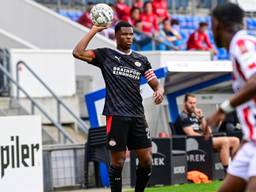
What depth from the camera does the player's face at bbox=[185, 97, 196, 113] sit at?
1436cm

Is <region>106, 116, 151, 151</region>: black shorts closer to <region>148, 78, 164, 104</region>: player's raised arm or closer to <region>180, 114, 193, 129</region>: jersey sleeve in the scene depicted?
<region>148, 78, 164, 104</region>: player's raised arm

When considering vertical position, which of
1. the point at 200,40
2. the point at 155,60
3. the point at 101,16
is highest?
the point at 200,40

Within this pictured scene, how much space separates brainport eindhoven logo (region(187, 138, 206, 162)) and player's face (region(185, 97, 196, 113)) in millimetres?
479

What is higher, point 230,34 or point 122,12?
point 122,12

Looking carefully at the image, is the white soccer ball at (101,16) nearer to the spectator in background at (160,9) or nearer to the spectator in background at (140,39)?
the spectator in background at (140,39)

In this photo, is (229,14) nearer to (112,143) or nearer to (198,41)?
(112,143)

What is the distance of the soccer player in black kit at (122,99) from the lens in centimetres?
1020

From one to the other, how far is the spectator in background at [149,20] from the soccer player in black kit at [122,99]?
1076cm

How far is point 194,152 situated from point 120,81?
4.48m

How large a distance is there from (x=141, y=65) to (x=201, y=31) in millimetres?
10965

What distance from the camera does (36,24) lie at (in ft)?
64.1

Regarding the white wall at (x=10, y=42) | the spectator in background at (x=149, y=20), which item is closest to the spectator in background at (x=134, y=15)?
the spectator in background at (x=149, y=20)

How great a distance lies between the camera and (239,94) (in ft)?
20.2

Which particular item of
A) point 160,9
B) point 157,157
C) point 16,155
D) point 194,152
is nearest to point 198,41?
point 160,9
